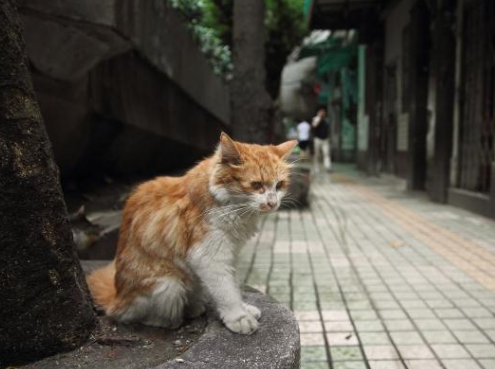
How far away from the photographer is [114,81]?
15.9 ft

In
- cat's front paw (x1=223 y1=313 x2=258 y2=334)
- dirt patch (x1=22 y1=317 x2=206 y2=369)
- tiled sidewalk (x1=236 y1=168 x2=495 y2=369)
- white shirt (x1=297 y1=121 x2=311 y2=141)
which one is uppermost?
white shirt (x1=297 y1=121 x2=311 y2=141)

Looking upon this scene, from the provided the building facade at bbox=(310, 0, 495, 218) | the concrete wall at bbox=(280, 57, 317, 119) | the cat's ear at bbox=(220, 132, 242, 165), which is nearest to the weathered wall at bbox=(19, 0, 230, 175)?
the cat's ear at bbox=(220, 132, 242, 165)

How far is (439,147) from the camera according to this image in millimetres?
9211

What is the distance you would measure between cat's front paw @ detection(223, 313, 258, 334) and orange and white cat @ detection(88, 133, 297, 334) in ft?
0.11

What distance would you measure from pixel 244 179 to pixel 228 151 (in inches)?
5.9

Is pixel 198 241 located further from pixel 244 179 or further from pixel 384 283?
pixel 384 283

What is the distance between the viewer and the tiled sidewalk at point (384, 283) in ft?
10.4

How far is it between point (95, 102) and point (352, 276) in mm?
2778

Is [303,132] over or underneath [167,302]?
over

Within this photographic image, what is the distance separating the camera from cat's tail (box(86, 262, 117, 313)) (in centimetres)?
253

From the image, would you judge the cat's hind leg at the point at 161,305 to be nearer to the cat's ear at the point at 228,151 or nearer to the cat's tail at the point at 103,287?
the cat's tail at the point at 103,287

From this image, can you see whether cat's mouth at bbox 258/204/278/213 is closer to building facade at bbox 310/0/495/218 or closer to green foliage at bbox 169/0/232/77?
green foliage at bbox 169/0/232/77

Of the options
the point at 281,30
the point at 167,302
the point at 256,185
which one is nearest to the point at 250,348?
the point at 167,302

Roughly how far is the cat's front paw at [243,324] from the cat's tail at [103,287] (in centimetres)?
63
